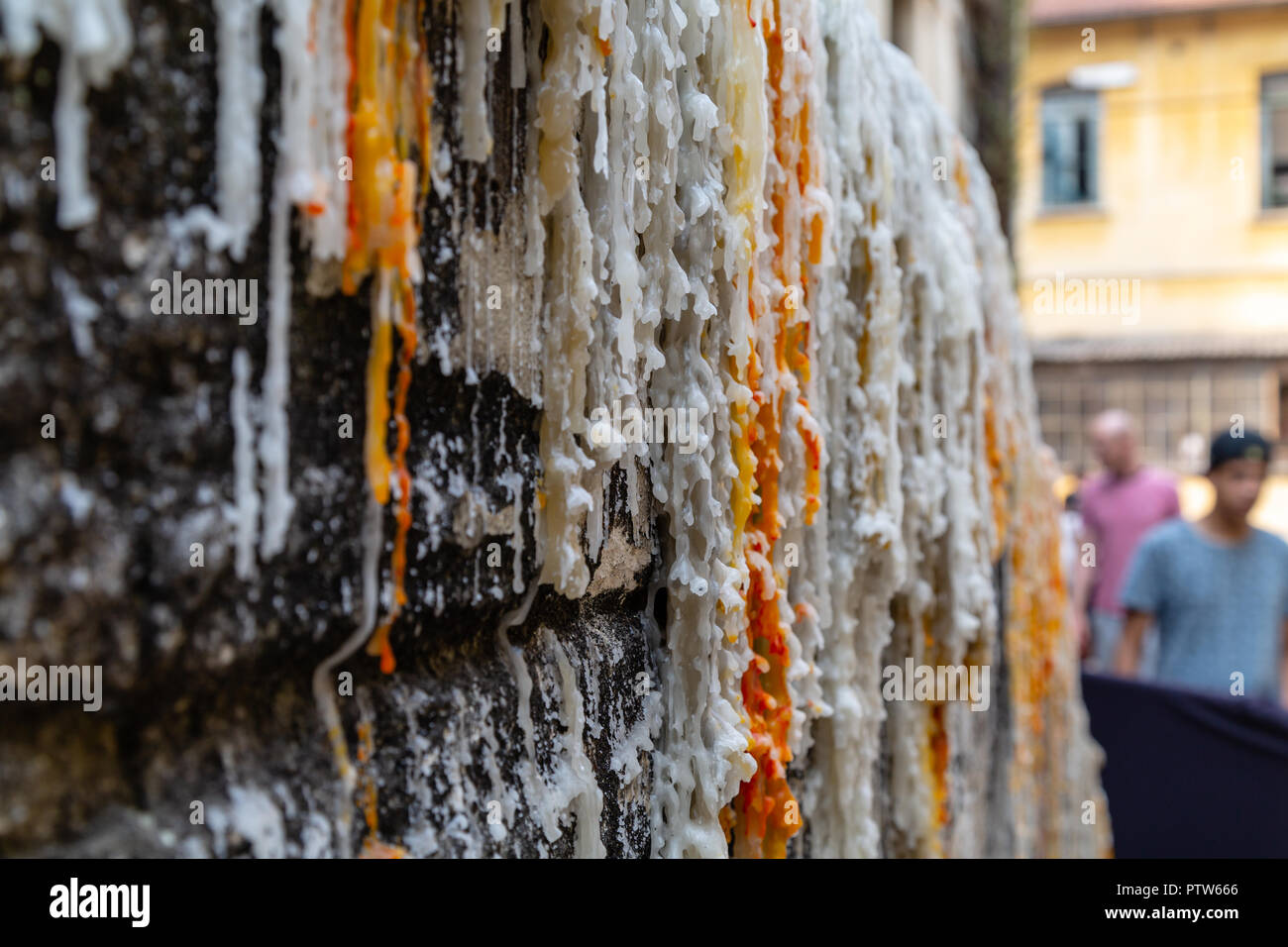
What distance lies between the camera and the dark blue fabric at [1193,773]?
3.00 metres

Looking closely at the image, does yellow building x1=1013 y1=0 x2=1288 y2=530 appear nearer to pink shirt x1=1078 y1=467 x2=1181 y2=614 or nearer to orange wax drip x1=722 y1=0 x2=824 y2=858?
pink shirt x1=1078 y1=467 x2=1181 y2=614

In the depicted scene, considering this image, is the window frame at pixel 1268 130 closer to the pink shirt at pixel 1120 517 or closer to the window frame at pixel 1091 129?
the window frame at pixel 1091 129

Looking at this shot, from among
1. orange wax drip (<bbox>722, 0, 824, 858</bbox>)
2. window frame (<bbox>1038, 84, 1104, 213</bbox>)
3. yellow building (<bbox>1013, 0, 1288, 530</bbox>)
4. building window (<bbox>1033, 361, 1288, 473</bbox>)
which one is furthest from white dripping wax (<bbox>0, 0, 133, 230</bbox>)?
window frame (<bbox>1038, 84, 1104, 213</bbox>)

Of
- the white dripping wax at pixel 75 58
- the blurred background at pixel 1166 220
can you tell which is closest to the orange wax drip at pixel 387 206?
the white dripping wax at pixel 75 58

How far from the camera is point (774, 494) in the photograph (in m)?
1.43

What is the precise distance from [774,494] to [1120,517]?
13.9ft

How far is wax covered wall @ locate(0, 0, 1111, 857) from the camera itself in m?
0.68

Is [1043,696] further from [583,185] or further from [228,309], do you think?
[228,309]

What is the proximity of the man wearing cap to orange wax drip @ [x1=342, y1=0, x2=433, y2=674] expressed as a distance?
319cm

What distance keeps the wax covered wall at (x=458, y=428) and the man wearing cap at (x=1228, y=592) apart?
1.99 m

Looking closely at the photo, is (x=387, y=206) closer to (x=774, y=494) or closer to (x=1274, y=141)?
(x=774, y=494)

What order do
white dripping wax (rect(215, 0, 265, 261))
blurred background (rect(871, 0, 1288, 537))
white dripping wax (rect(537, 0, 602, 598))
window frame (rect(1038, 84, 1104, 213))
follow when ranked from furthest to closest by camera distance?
1. window frame (rect(1038, 84, 1104, 213))
2. blurred background (rect(871, 0, 1288, 537))
3. white dripping wax (rect(537, 0, 602, 598))
4. white dripping wax (rect(215, 0, 265, 261))

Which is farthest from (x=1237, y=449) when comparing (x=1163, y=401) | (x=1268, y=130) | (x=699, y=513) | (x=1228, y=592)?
(x=1268, y=130)
